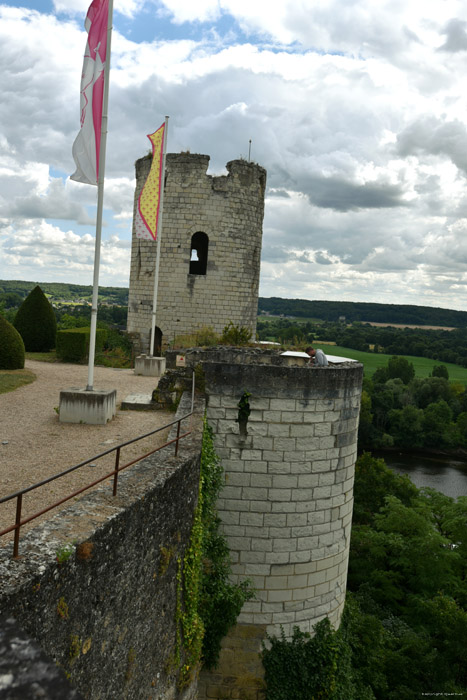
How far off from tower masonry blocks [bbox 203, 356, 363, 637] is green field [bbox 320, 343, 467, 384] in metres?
70.8

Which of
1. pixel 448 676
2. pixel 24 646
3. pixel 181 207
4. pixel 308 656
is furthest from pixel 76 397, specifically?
pixel 181 207

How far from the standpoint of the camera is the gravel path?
5.57m

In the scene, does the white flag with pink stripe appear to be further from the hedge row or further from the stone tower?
the stone tower

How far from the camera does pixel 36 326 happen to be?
20.3 meters

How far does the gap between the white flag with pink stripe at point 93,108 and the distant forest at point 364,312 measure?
121300 millimetres

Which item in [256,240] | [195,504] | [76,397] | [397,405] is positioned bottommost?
[397,405]

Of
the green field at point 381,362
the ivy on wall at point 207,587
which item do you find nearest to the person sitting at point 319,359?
the ivy on wall at point 207,587

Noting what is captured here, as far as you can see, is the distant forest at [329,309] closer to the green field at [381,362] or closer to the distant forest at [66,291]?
the distant forest at [66,291]

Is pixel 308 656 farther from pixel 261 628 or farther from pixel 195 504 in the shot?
pixel 195 504

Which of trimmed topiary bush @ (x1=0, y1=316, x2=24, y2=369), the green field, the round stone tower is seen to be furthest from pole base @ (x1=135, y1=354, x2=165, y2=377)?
the green field

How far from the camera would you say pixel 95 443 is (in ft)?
25.2

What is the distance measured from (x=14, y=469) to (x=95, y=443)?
1.58 metres

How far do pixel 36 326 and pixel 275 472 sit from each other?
48.2 ft

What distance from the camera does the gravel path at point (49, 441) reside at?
5570 millimetres
